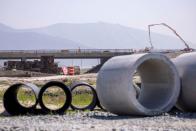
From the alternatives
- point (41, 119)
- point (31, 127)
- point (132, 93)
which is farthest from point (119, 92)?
point (31, 127)

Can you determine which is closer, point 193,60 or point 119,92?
point 119,92

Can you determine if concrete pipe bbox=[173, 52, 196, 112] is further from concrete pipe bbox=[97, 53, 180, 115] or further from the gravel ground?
the gravel ground

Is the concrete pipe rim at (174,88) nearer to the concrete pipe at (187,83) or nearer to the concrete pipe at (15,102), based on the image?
the concrete pipe at (187,83)

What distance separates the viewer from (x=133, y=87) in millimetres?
17422

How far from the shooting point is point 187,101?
59.9ft

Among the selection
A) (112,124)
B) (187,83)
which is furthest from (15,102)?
(112,124)

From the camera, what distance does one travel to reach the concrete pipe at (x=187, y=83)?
1798 centimetres

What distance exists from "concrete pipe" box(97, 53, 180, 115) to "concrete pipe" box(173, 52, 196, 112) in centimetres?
37

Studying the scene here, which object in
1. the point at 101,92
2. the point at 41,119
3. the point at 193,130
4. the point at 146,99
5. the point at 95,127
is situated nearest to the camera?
the point at 193,130

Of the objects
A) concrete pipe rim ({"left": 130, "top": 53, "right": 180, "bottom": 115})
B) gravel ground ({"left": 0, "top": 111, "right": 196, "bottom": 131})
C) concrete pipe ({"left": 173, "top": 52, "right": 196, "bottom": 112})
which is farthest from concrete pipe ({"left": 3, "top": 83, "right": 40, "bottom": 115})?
concrete pipe ({"left": 173, "top": 52, "right": 196, "bottom": 112})

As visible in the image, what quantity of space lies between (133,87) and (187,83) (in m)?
2.08

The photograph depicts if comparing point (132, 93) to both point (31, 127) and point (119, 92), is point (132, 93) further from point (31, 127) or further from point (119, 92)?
point (31, 127)

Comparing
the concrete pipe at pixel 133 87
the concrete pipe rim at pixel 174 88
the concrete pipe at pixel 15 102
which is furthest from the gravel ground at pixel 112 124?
the concrete pipe at pixel 15 102

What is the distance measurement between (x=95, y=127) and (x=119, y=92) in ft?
11.3
